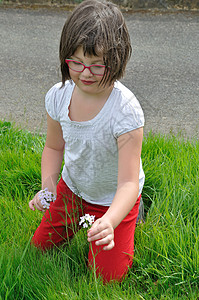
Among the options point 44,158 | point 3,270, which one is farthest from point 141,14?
point 3,270

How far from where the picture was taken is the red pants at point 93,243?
Result: 2.15 metres

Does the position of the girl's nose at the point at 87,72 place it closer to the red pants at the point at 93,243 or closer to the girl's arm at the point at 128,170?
the girl's arm at the point at 128,170

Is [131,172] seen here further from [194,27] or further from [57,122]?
[194,27]

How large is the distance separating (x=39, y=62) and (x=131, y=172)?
10.6ft

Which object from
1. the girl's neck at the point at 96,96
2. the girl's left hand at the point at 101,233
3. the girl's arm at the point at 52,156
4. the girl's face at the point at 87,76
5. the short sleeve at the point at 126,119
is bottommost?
the girl's arm at the point at 52,156

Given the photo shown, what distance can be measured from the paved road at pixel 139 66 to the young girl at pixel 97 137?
1122mm

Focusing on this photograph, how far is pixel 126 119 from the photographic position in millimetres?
1988

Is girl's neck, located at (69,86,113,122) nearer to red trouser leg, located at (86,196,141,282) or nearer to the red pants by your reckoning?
the red pants

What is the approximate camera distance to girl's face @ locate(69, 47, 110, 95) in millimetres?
1817

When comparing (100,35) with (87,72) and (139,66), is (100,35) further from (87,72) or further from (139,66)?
(139,66)

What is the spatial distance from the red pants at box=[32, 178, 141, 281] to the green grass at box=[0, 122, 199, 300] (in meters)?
0.06

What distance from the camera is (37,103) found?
4094 millimetres

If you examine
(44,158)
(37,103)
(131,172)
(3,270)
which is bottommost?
(37,103)

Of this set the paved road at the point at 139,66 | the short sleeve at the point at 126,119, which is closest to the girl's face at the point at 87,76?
the short sleeve at the point at 126,119
